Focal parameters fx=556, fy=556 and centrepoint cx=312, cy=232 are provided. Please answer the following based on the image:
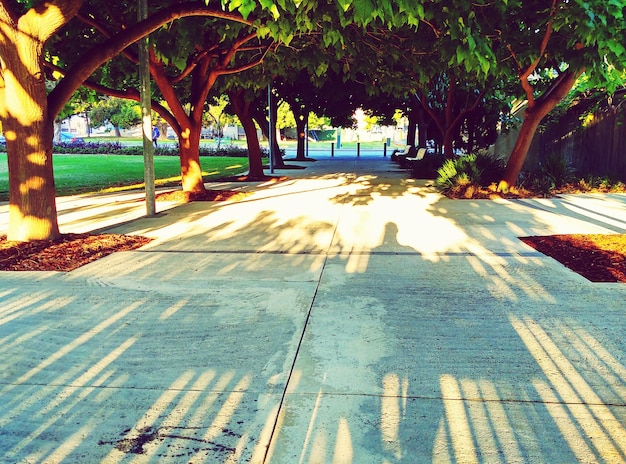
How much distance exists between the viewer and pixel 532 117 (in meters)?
13.0

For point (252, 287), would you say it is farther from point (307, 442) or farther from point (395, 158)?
point (395, 158)

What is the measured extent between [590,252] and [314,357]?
4.77m

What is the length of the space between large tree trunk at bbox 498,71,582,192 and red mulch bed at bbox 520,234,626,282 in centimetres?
537

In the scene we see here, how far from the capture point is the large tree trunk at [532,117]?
12.4 meters

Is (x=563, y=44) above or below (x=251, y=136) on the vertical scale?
above

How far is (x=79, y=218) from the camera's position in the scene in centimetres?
1050

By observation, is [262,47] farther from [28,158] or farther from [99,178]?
[99,178]

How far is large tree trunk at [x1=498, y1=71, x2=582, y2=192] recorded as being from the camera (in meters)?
12.4

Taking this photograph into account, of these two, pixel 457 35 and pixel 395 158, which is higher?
pixel 457 35

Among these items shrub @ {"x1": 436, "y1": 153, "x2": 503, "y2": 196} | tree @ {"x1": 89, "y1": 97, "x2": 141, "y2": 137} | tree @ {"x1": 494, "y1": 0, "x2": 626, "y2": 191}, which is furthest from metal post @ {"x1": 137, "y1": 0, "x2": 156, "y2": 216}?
tree @ {"x1": 89, "y1": 97, "x2": 141, "y2": 137}

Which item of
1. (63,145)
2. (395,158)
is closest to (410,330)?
(395,158)

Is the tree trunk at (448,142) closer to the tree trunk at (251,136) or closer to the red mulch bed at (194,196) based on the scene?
the tree trunk at (251,136)

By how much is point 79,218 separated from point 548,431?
31.1 feet

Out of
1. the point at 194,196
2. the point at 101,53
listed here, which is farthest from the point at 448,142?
the point at 101,53
